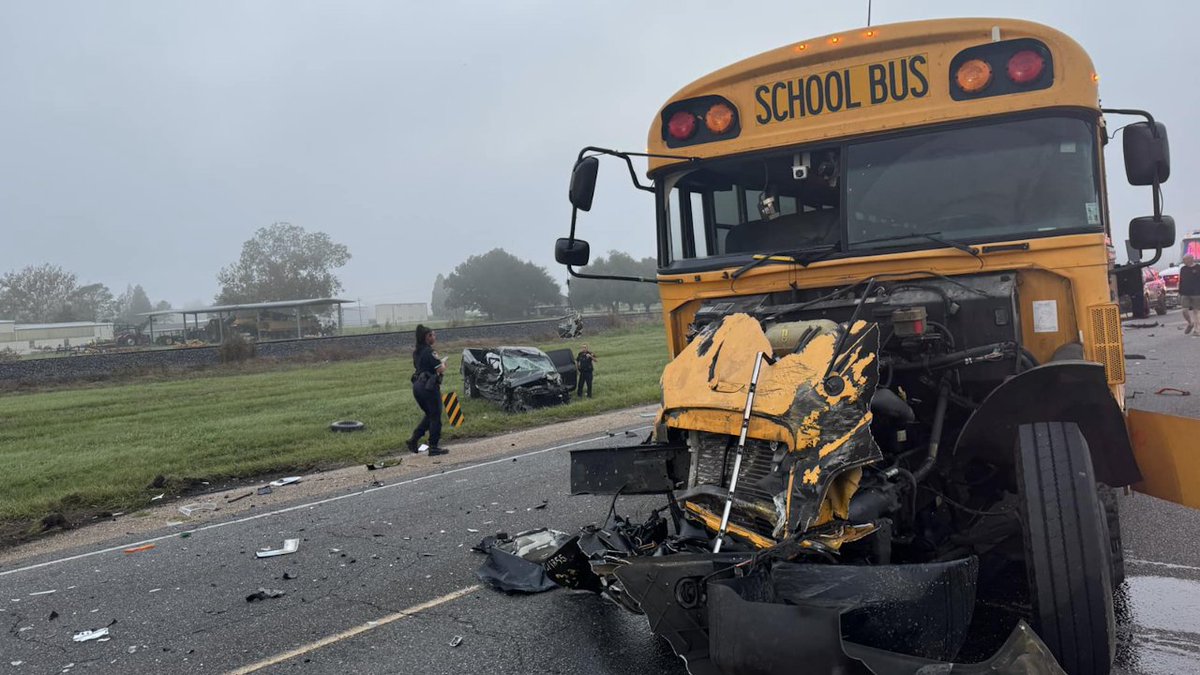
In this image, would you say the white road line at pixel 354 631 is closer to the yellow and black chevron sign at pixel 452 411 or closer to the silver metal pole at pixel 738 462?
the silver metal pole at pixel 738 462

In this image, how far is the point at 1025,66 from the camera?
14.7 ft

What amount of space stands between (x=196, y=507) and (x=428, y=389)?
11.9 ft

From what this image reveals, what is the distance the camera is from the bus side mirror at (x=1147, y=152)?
4695 mm

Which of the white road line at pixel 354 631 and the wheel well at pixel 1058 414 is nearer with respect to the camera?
the wheel well at pixel 1058 414

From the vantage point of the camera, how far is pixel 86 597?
18.7ft

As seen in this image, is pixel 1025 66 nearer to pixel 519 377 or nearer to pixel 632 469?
pixel 632 469

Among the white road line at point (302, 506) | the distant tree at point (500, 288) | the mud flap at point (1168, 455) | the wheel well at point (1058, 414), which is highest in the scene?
the distant tree at point (500, 288)

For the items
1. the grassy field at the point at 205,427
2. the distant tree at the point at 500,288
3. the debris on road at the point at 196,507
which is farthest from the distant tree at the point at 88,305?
the debris on road at the point at 196,507

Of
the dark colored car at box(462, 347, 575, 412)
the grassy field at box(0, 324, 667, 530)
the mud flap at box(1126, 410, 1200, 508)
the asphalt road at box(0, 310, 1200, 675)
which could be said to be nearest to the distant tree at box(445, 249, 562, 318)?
the grassy field at box(0, 324, 667, 530)

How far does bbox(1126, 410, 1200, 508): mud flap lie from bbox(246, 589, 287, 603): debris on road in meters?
5.14

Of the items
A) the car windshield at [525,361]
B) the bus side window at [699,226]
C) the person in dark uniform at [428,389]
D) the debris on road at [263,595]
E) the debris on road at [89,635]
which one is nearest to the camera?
the debris on road at [89,635]

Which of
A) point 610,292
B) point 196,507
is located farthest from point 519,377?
point 610,292

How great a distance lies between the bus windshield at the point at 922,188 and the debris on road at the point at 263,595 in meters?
3.77

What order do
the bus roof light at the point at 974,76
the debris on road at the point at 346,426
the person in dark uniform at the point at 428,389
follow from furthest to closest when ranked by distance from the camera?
the debris on road at the point at 346,426 < the person in dark uniform at the point at 428,389 < the bus roof light at the point at 974,76
